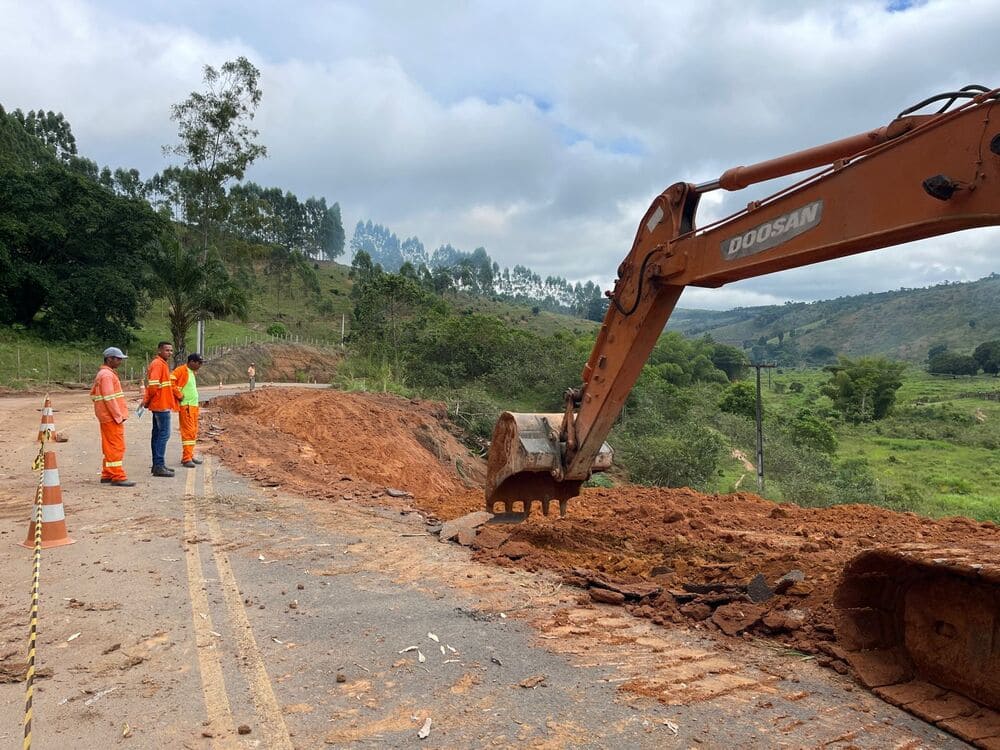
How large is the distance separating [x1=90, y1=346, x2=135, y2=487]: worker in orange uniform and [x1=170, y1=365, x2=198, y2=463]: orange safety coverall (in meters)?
1.07

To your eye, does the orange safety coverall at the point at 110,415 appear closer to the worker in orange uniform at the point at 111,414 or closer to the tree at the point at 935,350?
the worker in orange uniform at the point at 111,414

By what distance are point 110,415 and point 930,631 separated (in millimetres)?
7998

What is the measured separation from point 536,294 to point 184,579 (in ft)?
497

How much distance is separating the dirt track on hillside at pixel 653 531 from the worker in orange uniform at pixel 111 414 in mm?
1755

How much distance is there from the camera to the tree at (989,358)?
69.2 metres

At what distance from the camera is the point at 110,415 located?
750 centimetres

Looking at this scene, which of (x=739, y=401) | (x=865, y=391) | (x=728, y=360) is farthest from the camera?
(x=728, y=360)

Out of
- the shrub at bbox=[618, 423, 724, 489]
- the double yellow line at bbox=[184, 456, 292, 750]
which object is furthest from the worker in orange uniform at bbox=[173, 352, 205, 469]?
the shrub at bbox=[618, 423, 724, 489]

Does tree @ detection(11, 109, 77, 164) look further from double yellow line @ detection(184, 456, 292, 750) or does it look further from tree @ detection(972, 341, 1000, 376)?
tree @ detection(972, 341, 1000, 376)

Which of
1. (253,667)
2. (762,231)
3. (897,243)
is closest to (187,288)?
(253,667)

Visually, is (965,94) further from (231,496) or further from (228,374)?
(228,374)

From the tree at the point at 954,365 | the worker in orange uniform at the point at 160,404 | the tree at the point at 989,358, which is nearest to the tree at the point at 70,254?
the worker in orange uniform at the point at 160,404

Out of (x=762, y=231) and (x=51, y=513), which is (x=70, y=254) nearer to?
(x=51, y=513)

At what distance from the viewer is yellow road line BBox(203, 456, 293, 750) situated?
2.83 metres
